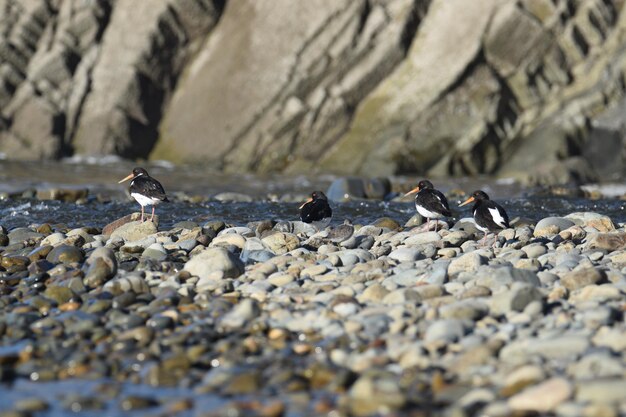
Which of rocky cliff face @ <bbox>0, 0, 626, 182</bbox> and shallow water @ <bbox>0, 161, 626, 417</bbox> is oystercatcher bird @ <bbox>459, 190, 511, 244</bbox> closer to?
shallow water @ <bbox>0, 161, 626, 417</bbox>

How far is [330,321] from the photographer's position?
10531mm

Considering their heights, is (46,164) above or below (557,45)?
below

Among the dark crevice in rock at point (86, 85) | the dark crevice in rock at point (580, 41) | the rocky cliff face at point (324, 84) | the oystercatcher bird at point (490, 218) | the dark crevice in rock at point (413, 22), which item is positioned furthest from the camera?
the dark crevice in rock at point (86, 85)

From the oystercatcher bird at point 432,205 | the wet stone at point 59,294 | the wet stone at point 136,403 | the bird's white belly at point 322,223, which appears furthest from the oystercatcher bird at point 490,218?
the wet stone at point 136,403

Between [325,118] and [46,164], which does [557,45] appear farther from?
[46,164]

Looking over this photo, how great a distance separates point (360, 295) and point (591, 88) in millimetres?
21736

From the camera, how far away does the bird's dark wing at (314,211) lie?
17516 millimetres

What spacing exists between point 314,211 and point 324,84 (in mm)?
16526

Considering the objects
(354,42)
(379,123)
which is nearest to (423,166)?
(379,123)

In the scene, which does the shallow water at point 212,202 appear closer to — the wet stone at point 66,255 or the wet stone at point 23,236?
the wet stone at point 23,236

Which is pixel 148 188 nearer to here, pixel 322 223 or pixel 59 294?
pixel 322 223

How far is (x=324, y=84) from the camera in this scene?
33.4 m

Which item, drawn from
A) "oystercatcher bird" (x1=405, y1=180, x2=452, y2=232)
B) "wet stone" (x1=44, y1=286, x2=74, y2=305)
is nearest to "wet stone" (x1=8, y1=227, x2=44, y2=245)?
"wet stone" (x1=44, y1=286, x2=74, y2=305)

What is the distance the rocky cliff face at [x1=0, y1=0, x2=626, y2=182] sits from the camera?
30.3m
